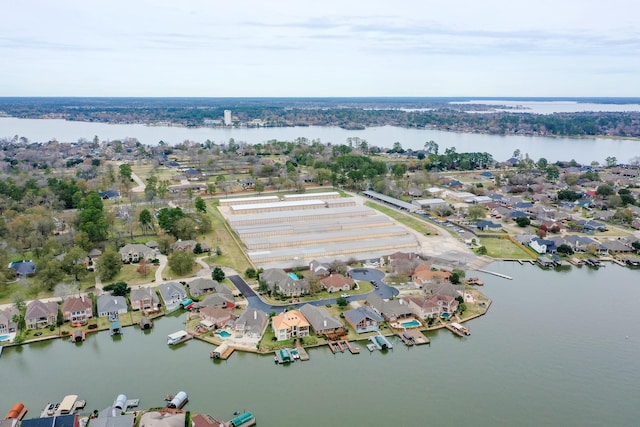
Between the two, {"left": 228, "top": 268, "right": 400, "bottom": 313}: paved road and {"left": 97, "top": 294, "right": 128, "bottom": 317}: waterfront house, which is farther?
{"left": 228, "top": 268, "right": 400, "bottom": 313}: paved road

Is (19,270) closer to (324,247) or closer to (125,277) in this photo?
(125,277)

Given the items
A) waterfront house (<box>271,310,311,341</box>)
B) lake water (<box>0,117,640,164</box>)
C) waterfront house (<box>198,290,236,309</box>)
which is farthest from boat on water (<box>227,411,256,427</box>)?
lake water (<box>0,117,640,164</box>)

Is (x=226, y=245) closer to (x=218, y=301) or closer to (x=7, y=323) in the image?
(x=218, y=301)

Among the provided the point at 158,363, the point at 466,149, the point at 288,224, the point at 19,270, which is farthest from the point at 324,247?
the point at 466,149

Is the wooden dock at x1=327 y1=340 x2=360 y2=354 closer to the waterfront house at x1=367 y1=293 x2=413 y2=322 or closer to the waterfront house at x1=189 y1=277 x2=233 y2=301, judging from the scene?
the waterfront house at x1=367 y1=293 x2=413 y2=322

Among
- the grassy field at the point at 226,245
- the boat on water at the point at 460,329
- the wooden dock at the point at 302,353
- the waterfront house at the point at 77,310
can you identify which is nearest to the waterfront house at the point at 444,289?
the boat on water at the point at 460,329

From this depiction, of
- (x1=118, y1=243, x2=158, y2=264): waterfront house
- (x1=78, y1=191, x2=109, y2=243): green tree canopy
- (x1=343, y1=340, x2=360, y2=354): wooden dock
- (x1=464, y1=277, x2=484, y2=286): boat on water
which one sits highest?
(x1=78, y1=191, x2=109, y2=243): green tree canopy

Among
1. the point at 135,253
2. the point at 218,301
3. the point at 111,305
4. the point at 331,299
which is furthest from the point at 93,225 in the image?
the point at 331,299
